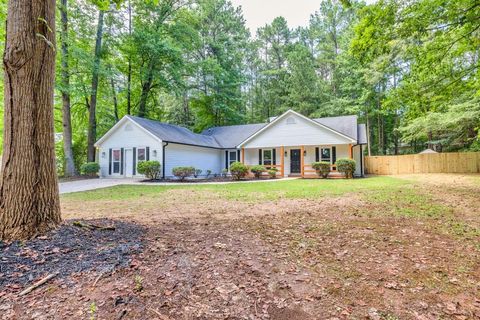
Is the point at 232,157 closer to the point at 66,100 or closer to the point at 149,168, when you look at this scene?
the point at 149,168

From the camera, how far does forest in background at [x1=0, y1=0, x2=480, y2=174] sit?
27.9 feet

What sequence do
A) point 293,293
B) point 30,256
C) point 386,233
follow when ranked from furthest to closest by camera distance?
point 386,233, point 30,256, point 293,293

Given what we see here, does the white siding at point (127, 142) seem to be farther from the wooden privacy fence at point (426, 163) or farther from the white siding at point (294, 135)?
the wooden privacy fence at point (426, 163)

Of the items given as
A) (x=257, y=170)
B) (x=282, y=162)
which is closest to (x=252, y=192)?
(x=257, y=170)

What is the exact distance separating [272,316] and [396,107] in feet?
33.3

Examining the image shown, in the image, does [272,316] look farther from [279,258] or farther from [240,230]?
[240,230]

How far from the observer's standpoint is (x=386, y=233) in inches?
169

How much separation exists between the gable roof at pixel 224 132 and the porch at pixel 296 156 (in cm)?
124

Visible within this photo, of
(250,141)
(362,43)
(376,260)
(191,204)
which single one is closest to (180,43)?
(250,141)

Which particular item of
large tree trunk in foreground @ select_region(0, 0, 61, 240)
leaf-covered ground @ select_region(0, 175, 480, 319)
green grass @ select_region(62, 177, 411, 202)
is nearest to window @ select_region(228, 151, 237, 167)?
green grass @ select_region(62, 177, 411, 202)

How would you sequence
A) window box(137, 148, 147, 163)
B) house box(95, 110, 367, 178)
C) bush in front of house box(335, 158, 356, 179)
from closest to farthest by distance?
bush in front of house box(335, 158, 356, 179) < house box(95, 110, 367, 178) < window box(137, 148, 147, 163)

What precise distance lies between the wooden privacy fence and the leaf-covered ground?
1676 centimetres

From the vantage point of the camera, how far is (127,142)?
17859 mm

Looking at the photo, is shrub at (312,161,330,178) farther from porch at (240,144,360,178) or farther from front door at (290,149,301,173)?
front door at (290,149,301,173)
